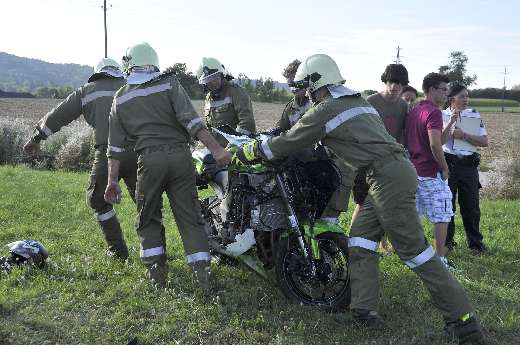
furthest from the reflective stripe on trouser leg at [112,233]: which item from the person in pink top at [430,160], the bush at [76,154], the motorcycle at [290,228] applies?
the bush at [76,154]

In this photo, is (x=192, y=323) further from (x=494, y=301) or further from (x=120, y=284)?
(x=494, y=301)

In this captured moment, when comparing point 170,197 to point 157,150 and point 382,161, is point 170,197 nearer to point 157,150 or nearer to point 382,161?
point 157,150

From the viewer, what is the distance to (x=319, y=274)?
15.6ft

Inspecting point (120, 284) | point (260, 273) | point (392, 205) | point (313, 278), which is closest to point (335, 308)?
point (313, 278)

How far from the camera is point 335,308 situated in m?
4.74

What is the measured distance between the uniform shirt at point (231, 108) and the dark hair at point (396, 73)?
5.34 feet

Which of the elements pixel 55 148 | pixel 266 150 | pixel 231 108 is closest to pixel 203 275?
pixel 266 150

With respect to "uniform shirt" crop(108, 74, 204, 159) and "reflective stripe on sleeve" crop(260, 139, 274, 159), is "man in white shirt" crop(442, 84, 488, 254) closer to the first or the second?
"reflective stripe on sleeve" crop(260, 139, 274, 159)

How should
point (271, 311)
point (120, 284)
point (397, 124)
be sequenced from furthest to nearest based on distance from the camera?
1. point (397, 124)
2. point (120, 284)
3. point (271, 311)

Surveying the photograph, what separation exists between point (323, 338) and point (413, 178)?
1.40 m

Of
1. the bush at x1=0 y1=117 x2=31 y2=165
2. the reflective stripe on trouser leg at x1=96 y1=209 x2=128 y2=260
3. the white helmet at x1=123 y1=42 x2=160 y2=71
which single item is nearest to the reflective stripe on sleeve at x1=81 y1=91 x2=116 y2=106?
the white helmet at x1=123 y1=42 x2=160 y2=71

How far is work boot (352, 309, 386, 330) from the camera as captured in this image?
Answer: 173 inches

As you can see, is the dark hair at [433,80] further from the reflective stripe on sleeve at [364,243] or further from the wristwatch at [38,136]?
the wristwatch at [38,136]

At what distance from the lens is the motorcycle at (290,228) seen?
15.6 ft
